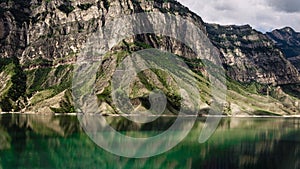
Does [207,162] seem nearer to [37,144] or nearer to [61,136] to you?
Result: [37,144]

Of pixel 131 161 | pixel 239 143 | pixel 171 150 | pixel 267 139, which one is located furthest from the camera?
pixel 267 139

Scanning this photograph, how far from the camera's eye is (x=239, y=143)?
12112 centimetres

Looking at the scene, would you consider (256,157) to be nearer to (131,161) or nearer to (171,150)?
(171,150)

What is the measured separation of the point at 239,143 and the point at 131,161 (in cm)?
5087

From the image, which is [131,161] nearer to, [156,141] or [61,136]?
[156,141]

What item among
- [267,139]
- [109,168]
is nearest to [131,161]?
[109,168]

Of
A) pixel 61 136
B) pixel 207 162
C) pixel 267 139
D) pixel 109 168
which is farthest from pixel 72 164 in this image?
pixel 267 139

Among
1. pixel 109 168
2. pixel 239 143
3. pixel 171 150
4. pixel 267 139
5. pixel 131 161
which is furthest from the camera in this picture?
pixel 267 139

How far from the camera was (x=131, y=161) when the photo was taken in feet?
266

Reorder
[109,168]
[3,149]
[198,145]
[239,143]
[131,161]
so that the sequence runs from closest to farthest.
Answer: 1. [109,168]
2. [131,161]
3. [3,149]
4. [198,145]
5. [239,143]

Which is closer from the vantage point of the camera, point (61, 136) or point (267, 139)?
point (61, 136)

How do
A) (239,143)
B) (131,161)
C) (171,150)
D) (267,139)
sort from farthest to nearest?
(267,139) < (239,143) < (171,150) < (131,161)

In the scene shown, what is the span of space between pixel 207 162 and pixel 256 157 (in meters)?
17.1

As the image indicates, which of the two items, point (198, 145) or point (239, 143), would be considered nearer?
point (198, 145)
